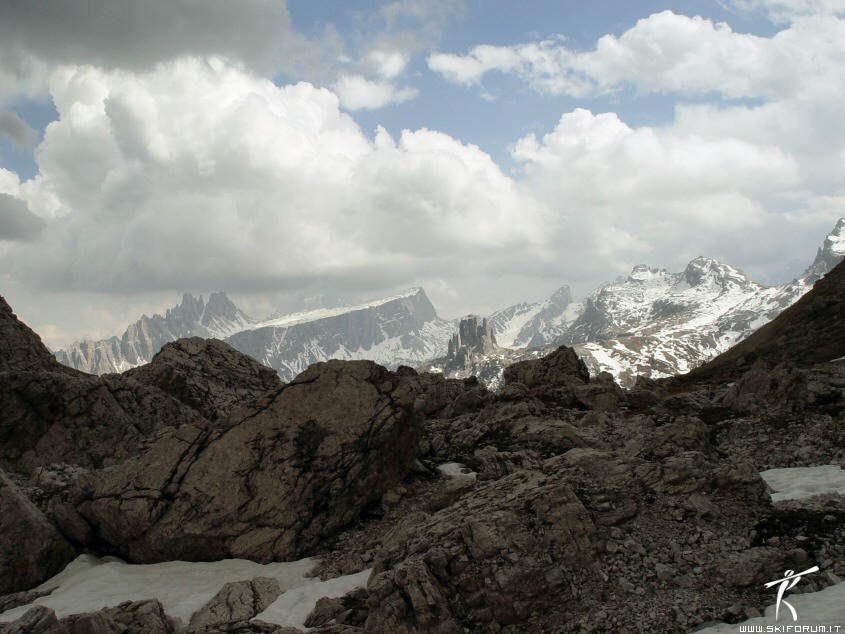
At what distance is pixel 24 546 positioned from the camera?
25.4 m

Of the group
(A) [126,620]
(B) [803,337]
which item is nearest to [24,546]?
(A) [126,620]

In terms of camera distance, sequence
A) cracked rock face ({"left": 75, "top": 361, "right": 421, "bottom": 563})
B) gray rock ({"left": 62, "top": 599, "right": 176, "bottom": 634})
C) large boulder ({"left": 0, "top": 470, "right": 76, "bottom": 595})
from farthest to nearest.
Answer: cracked rock face ({"left": 75, "top": 361, "right": 421, "bottom": 563}), large boulder ({"left": 0, "top": 470, "right": 76, "bottom": 595}), gray rock ({"left": 62, "top": 599, "right": 176, "bottom": 634})

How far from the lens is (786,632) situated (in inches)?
558

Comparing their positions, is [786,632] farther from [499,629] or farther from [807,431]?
[807,431]

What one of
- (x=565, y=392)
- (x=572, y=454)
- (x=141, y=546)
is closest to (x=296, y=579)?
(x=141, y=546)

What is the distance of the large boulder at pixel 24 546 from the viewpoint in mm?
A: 24797

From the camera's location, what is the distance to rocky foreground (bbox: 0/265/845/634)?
18094 millimetres

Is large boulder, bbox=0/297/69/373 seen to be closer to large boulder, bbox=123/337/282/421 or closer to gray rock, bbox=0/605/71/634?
large boulder, bbox=123/337/282/421

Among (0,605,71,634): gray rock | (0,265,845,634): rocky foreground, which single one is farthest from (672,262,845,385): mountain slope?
(0,605,71,634): gray rock

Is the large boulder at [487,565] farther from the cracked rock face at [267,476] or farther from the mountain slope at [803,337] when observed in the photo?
the mountain slope at [803,337]

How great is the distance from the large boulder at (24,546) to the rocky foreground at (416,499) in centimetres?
9

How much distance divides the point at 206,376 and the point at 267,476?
31634 mm

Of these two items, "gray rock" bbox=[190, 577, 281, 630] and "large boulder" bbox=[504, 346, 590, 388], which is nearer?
"gray rock" bbox=[190, 577, 281, 630]

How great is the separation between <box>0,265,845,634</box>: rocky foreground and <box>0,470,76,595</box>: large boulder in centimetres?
9
